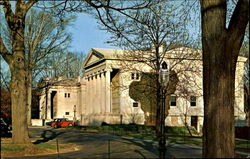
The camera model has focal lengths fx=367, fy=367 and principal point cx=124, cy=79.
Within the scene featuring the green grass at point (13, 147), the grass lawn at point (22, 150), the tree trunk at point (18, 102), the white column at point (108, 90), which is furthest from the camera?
the white column at point (108, 90)

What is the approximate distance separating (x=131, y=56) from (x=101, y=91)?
27670 millimetres

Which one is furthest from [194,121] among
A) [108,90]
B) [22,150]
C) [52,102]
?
[22,150]

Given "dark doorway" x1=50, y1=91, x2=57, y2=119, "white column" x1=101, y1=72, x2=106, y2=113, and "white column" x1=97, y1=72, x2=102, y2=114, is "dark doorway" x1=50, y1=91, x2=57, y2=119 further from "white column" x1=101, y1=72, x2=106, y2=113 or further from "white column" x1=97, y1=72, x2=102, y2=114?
"white column" x1=101, y1=72, x2=106, y2=113

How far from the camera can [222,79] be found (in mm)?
8414

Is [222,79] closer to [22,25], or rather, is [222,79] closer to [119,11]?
[119,11]

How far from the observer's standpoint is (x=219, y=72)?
8461mm

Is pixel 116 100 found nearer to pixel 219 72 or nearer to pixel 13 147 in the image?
pixel 13 147

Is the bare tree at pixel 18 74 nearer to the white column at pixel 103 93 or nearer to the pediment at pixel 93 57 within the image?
the pediment at pixel 93 57

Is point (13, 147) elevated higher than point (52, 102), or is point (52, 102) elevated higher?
point (52, 102)

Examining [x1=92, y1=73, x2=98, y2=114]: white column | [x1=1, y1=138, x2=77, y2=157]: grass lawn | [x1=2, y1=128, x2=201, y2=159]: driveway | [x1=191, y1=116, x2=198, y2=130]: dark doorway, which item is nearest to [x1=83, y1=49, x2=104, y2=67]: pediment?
[x1=92, y1=73, x2=98, y2=114]: white column

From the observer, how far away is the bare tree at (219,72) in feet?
27.1

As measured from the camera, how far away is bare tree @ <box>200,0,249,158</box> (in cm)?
825

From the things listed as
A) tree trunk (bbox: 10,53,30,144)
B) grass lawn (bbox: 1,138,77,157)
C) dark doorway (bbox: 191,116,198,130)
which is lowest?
dark doorway (bbox: 191,116,198,130)

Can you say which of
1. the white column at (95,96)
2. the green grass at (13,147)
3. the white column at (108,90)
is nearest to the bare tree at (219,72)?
the green grass at (13,147)
